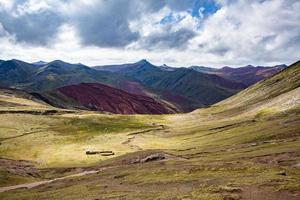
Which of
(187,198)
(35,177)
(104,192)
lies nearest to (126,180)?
(104,192)

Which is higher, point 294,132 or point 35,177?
point 294,132

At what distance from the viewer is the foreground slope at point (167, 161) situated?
54406mm

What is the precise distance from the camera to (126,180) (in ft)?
238

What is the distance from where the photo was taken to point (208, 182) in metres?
58.1

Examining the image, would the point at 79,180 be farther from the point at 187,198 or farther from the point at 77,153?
the point at 77,153

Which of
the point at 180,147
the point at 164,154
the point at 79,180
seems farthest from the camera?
the point at 180,147

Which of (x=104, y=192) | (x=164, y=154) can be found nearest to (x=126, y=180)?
(x=104, y=192)

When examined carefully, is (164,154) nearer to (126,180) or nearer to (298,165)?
(126,180)

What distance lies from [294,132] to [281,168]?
53.2 meters

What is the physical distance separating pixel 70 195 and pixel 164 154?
144 ft

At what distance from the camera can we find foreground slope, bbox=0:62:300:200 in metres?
54.4

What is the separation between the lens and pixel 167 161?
94500 millimetres

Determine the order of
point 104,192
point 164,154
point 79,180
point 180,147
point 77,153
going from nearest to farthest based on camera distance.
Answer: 1. point 104,192
2. point 79,180
3. point 164,154
4. point 180,147
5. point 77,153

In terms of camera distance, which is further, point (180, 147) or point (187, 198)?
point (180, 147)
